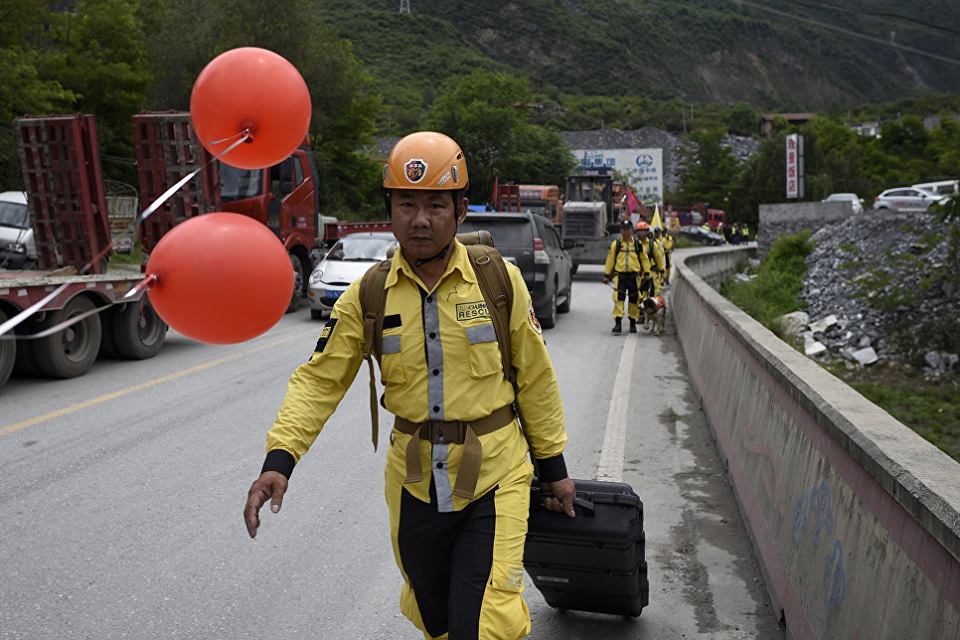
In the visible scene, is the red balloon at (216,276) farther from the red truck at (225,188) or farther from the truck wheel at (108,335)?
the red truck at (225,188)

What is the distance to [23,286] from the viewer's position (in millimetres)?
9758

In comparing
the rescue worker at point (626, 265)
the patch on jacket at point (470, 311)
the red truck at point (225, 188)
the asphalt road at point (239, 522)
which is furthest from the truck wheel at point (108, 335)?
the patch on jacket at point (470, 311)

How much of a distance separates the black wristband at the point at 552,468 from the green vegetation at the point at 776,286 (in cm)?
1370

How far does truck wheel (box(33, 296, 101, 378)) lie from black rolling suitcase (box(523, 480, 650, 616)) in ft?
26.7

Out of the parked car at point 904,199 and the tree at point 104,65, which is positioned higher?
the tree at point 104,65

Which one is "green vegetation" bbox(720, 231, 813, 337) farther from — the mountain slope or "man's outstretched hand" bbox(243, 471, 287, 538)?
the mountain slope

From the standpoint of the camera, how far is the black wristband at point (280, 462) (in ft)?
9.95

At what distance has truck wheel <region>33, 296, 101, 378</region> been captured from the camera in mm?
10539

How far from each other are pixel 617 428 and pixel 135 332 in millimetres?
6546

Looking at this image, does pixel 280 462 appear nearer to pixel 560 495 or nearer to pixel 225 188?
pixel 560 495

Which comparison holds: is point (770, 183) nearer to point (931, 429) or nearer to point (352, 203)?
point (352, 203)

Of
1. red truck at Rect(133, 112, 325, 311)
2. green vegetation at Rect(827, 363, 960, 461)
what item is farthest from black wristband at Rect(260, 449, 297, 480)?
red truck at Rect(133, 112, 325, 311)

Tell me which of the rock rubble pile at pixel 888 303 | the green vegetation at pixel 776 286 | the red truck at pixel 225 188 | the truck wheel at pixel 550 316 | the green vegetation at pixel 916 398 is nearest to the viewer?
the green vegetation at pixel 916 398

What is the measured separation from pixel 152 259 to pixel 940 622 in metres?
2.51
